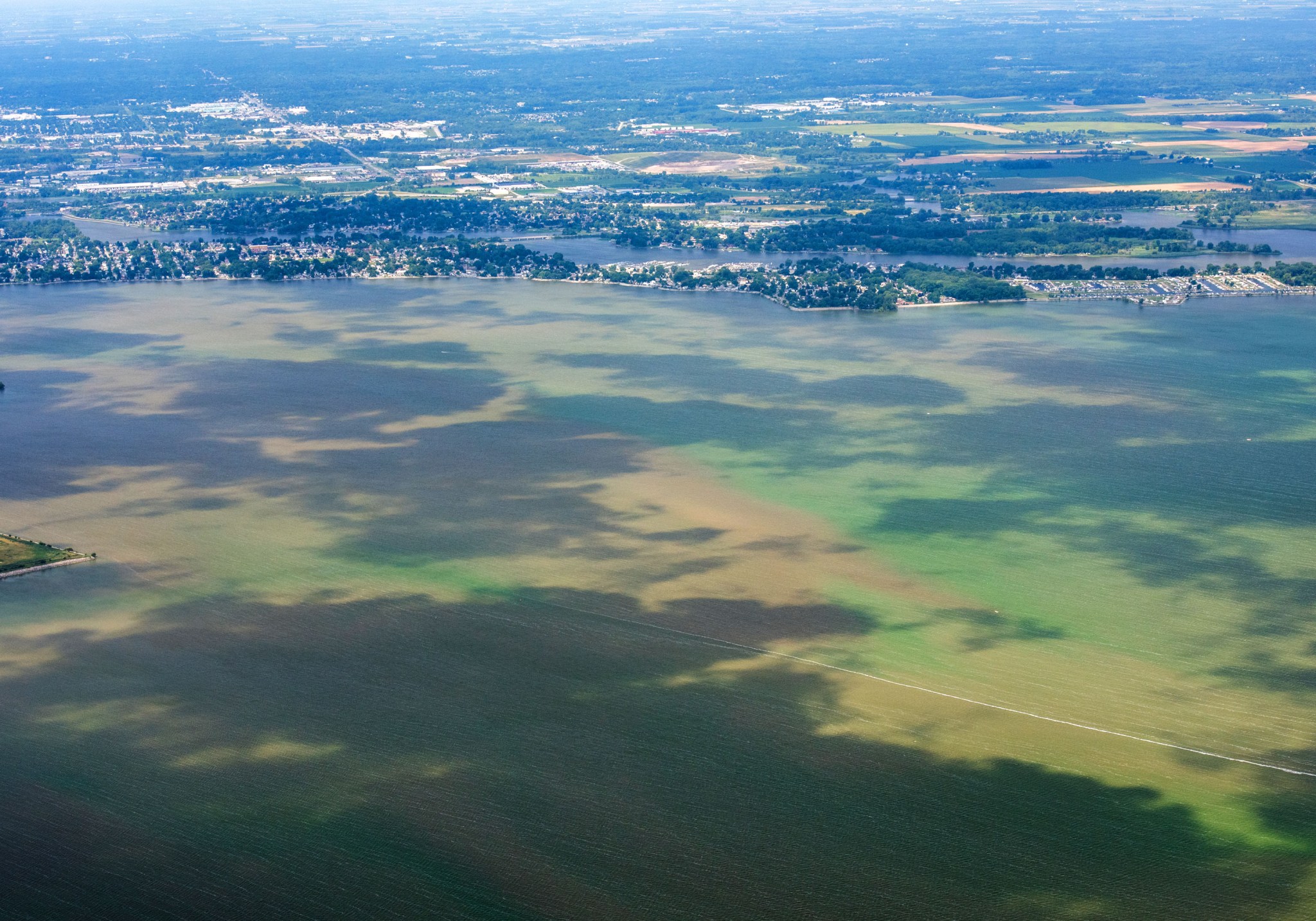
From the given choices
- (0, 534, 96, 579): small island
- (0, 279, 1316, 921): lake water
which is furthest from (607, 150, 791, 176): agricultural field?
(0, 534, 96, 579): small island

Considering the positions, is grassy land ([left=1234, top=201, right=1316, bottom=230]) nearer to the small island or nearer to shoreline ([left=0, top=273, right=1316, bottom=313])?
shoreline ([left=0, top=273, right=1316, bottom=313])

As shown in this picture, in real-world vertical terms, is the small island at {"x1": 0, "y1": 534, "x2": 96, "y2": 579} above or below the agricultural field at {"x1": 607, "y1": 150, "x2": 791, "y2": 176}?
below

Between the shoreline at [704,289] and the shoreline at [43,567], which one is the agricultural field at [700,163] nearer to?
the shoreline at [704,289]

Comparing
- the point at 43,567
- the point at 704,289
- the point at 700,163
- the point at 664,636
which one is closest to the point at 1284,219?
the point at 704,289

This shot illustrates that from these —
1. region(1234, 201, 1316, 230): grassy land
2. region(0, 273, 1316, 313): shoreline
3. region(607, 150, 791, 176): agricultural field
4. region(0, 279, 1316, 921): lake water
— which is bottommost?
region(0, 279, 1316, 921): lake water

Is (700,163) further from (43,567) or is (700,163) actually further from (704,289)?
(43,567)

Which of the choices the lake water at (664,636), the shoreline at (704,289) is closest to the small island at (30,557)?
the lake water at (664,636)
